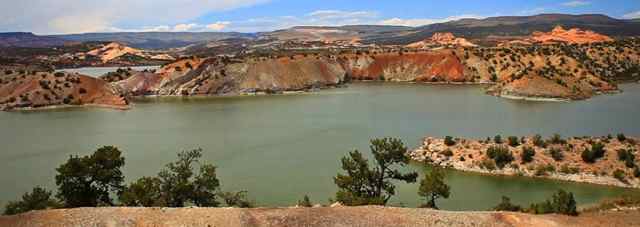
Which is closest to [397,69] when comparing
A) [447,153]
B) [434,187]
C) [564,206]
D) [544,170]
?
[447,153]

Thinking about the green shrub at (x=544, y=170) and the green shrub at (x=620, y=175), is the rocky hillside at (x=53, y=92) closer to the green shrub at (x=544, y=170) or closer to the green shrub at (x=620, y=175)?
the green shrub at (x=544, y=170)

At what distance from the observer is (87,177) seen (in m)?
19.9

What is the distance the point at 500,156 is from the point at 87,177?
18.4 m

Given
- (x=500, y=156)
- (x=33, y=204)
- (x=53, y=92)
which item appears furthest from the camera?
(x=53, y=92)

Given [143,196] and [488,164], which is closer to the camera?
[143,196]

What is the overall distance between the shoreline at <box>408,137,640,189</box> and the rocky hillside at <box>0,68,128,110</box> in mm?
37007

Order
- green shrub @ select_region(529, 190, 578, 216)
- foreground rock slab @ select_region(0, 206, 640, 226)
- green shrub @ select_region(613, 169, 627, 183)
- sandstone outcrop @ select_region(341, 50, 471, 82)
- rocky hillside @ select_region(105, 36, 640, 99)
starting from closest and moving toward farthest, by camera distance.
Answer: foreground rock slab @ select_region(0, 206, 640, 226) < green shrub @ select_region(529, 190, 578, 216) < green shrub @ select_region(613, 169, 627, 183) < rocky hillside @ select_region(105, 36, 640, 99) < sandstone outcrop @ select_region(341, 50, 471, 82)

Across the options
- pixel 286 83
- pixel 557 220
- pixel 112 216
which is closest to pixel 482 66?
pixel 286 83

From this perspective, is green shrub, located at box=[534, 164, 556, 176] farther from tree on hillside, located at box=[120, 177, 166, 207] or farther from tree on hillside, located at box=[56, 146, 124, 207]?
tree on hillside, located at box=[56, 146, 124, 207]

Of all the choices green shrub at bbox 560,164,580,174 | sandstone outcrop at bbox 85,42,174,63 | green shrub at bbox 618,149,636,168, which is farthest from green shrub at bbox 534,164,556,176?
sandstone outcrop at bbox 85,42,174,63

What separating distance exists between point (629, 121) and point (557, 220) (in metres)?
28.0

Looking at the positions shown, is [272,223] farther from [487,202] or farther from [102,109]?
[102,109]

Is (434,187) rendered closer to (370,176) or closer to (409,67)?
(370,176)

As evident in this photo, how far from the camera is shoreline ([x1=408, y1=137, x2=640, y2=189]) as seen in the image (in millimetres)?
25031
